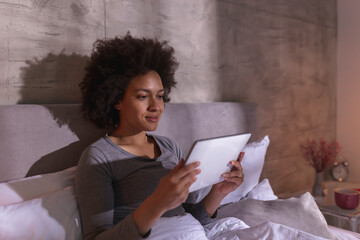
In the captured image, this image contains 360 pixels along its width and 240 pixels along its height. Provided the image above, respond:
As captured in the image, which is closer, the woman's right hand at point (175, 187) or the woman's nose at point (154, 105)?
the woman's right hand at point (175, 187)

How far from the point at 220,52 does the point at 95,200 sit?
138 centimetres

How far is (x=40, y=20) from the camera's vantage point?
1.36 metres

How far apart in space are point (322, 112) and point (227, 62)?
1284 mm

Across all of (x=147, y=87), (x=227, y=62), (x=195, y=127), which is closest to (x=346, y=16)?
(x=227, y=62)

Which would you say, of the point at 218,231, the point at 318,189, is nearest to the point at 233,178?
the point at 218,231

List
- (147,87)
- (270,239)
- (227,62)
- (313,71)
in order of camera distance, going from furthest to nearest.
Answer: (313,71) → (227,62) → (147,87) → (270,239)

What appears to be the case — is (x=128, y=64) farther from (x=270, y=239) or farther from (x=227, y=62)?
(x=227, y=62)

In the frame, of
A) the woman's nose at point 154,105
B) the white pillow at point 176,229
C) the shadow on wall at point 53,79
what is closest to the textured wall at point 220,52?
the shadow on wall at point 53,79

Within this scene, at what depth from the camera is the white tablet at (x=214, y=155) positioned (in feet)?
2.84

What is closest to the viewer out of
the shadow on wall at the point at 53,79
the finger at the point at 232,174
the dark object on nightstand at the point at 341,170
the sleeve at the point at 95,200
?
the sleeve at the point at 95,200

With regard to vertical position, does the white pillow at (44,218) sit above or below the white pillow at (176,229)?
above

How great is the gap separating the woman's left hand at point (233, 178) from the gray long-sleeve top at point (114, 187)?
0.12 metres

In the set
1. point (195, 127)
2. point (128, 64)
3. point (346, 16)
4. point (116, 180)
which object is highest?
point (346, 16)

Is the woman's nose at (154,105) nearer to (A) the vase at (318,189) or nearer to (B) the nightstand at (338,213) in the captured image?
(B) the nightstand at (338,213)
